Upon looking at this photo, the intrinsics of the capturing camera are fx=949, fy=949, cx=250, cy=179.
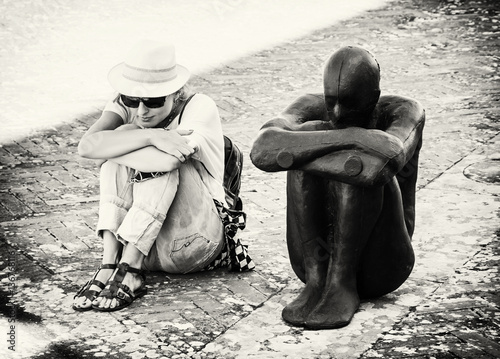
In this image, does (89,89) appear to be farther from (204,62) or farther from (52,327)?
(52,327)

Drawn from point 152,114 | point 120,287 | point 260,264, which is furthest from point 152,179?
point 260,264

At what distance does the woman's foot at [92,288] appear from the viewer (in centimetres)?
447

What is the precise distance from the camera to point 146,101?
4660 millimetres

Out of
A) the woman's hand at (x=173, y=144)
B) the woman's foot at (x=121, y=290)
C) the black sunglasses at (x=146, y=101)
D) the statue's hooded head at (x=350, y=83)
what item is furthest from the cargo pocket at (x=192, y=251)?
the statue's hooded head at (x=350, y=83)

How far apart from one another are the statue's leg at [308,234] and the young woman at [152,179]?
62cm

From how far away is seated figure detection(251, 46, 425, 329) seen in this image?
393 cm

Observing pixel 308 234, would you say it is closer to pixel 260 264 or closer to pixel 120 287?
pixel 260 264

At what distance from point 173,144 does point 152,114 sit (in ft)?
0.91

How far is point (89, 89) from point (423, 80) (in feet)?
9.55

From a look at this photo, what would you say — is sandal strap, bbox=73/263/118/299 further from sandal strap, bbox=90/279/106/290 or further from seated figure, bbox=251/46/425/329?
seated figure, bbox=251/46/425/329

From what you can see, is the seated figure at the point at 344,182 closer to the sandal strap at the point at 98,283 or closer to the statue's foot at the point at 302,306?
the statue's foot at the point at 302,306

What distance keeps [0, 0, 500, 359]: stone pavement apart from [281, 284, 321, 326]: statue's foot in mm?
45

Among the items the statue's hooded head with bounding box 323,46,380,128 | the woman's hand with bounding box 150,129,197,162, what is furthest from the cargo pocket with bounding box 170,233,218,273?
the statue's hooded head with bounding box 323,46,380,128

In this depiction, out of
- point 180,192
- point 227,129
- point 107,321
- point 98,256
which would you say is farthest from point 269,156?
point 227,129
